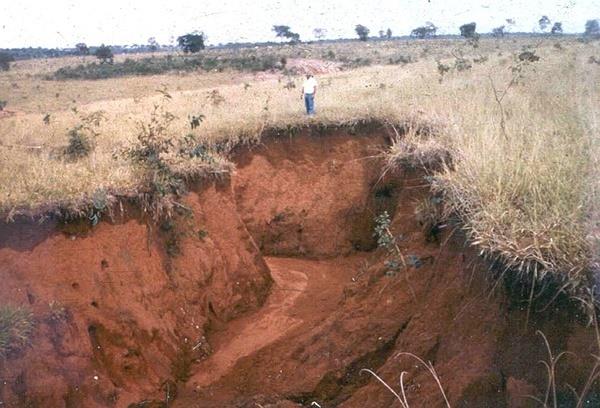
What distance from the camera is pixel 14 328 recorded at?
5.19 m

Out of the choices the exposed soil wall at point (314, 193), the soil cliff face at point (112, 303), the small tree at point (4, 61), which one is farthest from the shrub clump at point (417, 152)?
the small tree at point (4, 61)

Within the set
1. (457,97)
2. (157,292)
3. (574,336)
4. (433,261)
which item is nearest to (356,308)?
(433,261)

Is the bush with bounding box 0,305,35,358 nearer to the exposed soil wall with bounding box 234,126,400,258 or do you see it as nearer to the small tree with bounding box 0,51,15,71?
the exposed soil wall with bounding box 234,126,400,258

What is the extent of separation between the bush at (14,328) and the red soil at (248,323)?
0.10 metres

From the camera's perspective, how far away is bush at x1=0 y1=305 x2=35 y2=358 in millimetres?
5105

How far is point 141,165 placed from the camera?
23.9 feet

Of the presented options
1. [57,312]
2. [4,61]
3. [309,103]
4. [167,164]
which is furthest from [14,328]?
[4,61]

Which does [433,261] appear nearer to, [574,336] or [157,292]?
[574,336]

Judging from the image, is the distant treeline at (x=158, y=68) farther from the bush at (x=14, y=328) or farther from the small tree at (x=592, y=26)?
the bush at (x=14, y=328)

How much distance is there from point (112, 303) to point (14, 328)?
1.12 meters

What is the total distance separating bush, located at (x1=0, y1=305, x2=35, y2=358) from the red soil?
0.10 metres

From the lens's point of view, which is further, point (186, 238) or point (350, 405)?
point (186, 238)

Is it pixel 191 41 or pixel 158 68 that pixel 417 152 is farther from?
pixel 191 41

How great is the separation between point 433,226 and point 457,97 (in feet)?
13.0
